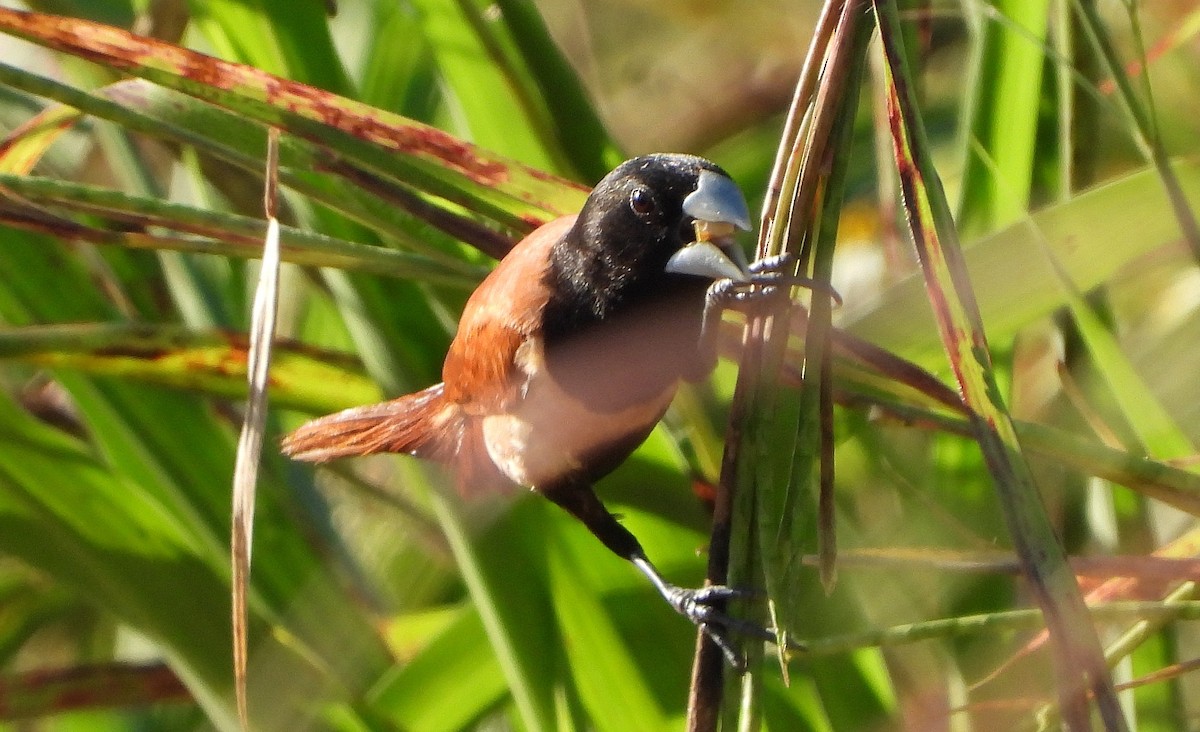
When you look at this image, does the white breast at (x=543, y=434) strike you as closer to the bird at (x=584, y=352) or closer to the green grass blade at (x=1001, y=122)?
the bird at (x=584, y=352)

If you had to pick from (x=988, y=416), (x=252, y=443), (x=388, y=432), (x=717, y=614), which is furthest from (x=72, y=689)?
Result: (x=988, y=416)

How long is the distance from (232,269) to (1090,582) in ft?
3.97

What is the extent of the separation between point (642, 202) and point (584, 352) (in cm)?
19

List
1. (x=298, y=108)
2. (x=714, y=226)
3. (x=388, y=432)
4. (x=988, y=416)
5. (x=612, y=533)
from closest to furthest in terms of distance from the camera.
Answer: (x=988, y=416), (x=298, y=108), (x=714, y=226), (x=612, y=533), (x=388, y=432)

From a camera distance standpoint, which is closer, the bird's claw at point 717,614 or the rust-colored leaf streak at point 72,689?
the bird's claw at point 717,614

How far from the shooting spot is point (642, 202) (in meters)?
1.27

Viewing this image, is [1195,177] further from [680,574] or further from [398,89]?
[398,89]

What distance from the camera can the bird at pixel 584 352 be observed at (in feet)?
4.05

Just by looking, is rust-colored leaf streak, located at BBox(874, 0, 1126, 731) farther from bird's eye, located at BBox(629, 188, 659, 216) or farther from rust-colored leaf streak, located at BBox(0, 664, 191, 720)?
rust-colored leaf streak, located at BBox(0, 664, 191, 720)

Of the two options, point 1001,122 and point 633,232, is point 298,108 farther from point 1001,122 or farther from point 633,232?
point 1001,122

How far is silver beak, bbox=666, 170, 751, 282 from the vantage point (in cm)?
116

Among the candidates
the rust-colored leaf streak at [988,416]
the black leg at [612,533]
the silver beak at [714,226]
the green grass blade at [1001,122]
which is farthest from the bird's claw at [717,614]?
the green grass blade at [1001,122]

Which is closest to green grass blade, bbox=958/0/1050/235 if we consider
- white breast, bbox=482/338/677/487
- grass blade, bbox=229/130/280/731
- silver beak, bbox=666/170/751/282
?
silver beak, bbox=666/170/751/282

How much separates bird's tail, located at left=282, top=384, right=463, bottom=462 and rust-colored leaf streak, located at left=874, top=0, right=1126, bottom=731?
2.76ft
